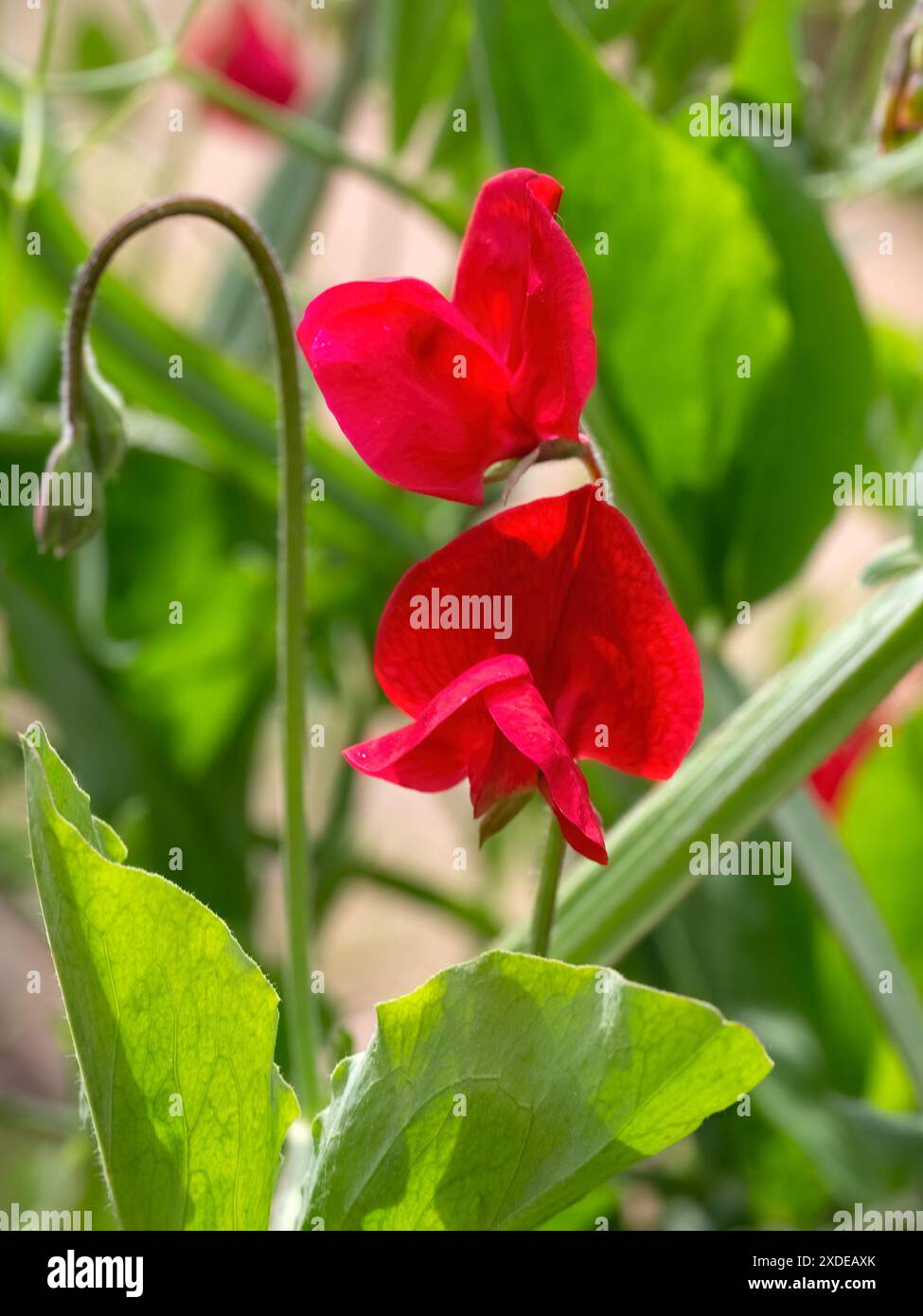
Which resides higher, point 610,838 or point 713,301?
point 713,301

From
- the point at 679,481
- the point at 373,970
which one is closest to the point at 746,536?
the point at 679,481

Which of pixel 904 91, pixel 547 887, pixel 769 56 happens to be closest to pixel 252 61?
pixel 769 56

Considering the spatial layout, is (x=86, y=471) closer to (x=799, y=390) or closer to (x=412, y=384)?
(x=412, y=384)

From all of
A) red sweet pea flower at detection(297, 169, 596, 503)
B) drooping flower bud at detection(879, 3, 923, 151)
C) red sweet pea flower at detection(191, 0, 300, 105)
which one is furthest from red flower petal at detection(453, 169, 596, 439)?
red sweet pea flower at detection(191, 0, 300, 105)

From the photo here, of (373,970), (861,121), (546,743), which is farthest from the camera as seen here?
(373,970)

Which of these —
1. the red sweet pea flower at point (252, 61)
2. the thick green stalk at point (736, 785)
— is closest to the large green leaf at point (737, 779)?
the thick green stalk at point (736, 785)
